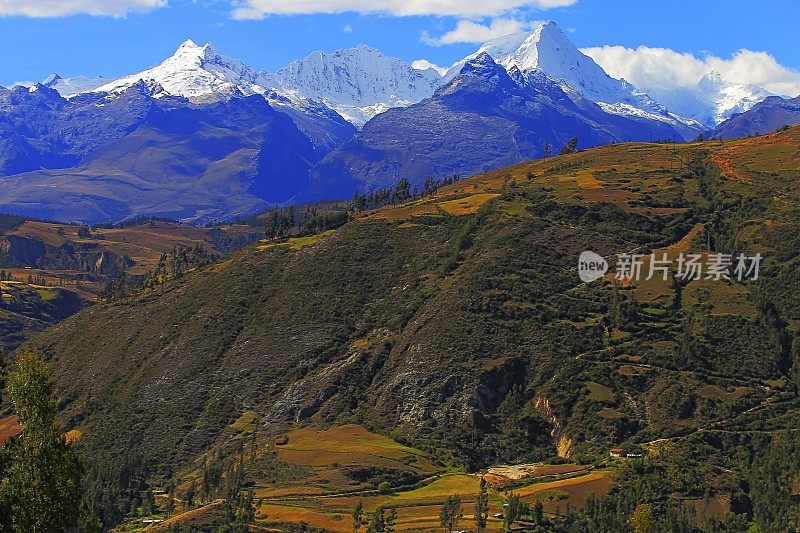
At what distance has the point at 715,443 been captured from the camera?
148m

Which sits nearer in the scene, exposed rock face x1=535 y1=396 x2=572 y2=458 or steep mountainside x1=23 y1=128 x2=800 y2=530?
exposed rock face x1=535 y1=396 x2=572 y2=458

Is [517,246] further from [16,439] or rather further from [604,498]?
[16,439]

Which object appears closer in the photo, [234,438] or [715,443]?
[715,443]

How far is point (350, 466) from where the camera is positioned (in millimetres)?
146375

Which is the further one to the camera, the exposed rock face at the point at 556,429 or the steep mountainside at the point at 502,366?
the steep mountainside at the point at 502,366

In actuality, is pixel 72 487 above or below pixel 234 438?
above

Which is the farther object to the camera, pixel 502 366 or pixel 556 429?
pixel 502 366

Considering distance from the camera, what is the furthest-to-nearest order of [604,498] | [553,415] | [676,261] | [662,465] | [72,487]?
[676,261] < [553,415] < [662,465] < [604,498] < [72,487]

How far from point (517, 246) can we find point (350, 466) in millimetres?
64514

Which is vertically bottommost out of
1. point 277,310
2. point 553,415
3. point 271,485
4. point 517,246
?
point 271,485

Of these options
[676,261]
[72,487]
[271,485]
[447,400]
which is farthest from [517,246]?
[72,487]

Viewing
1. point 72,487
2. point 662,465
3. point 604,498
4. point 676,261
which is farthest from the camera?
point 676,261

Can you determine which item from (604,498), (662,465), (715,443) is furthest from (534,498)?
(715,443)

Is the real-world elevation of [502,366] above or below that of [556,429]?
above
